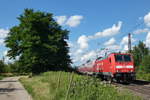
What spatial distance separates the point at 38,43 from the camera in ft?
171

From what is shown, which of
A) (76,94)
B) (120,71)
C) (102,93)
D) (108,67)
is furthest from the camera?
(108,67)

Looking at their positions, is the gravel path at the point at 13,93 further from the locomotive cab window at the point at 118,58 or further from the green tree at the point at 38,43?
the green tree at the point at 38,43

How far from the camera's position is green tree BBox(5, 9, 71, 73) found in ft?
170

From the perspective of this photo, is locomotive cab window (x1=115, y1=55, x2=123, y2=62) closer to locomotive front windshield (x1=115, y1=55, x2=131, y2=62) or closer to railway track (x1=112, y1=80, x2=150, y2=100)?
locomotive front windshield (x1=115, y1=55, x2=131, y2=62)

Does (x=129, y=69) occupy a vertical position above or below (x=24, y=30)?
below

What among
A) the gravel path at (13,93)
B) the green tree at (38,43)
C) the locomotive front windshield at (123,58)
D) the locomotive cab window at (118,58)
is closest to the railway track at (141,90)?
the locomotive cab window at (118,58)

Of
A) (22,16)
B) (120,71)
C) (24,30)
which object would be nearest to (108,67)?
(120,71)

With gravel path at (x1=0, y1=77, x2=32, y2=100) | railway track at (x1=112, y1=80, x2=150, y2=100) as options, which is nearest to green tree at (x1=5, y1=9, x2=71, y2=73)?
gravel path at (x1=0, y1=77, x2=32, y2=100)

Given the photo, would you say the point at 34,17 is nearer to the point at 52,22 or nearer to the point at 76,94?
the point at 52,22

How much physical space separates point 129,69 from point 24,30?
27.5 m

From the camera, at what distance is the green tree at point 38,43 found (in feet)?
170

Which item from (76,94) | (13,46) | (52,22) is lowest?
(76,94)

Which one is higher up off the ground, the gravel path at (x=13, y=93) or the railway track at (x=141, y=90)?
the railway track at (x=141, y=90)

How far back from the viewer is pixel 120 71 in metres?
30.4
